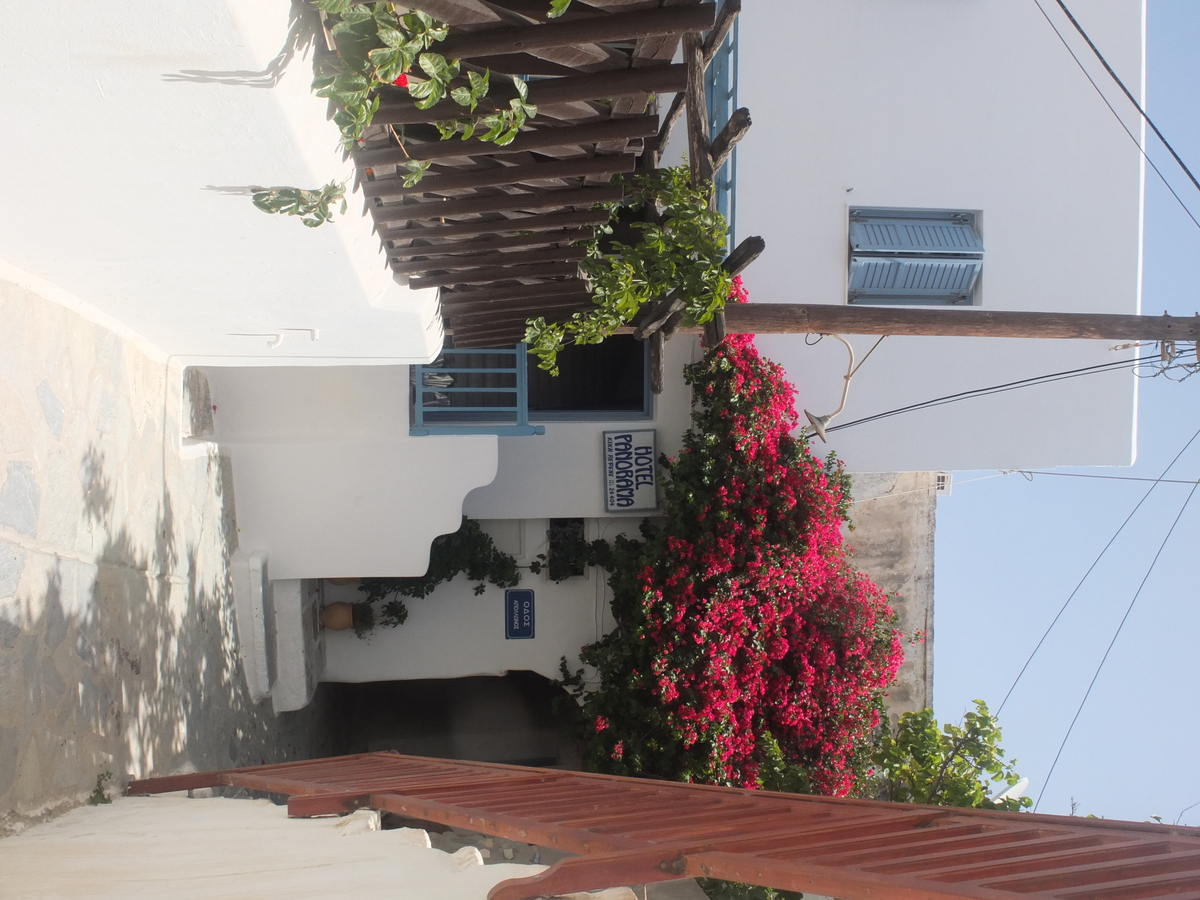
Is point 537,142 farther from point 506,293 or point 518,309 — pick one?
point 518,309

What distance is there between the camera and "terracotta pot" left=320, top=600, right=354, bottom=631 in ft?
27.0

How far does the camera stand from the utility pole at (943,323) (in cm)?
501

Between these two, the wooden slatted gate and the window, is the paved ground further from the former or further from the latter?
the window

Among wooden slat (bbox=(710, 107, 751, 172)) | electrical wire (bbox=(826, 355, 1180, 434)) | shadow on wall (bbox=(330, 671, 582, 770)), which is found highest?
wooden slat (bbox=(710, 107, 751, 172))

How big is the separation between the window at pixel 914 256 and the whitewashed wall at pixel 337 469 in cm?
394

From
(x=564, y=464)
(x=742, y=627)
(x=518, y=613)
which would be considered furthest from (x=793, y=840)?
(x=518, y=613)

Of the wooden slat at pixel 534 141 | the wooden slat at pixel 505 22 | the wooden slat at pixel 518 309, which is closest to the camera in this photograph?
the wooden slat at pixel 505 22

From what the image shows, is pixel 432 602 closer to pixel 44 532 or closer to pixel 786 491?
pixel 786 491

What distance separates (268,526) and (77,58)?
545 centimetres

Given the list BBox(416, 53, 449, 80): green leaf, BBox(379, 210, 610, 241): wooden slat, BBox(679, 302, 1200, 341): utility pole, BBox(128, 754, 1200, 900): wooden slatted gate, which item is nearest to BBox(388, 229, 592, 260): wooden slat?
BBox(379, 210, 610, 241): wooden slat

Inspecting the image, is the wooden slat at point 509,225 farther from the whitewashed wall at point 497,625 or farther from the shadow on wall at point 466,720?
the shadow on wall at point 466,720

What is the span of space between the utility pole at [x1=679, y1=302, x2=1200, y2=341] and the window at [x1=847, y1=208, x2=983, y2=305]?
278 cm

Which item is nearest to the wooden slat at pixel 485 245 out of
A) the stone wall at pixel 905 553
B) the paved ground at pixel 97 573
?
the paved ground at pixel 97 573

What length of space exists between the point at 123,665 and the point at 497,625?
4606mm
